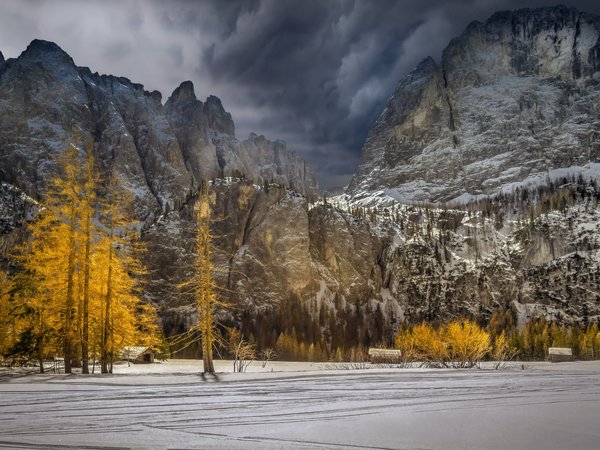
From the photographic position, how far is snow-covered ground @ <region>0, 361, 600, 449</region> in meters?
7.53

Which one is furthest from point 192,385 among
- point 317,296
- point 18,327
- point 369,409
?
point 317,296

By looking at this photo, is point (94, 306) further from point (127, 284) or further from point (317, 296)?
point (317, 296)

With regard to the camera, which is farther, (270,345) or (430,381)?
(270,345)

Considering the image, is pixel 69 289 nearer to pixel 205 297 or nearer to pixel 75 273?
pixel 75 273

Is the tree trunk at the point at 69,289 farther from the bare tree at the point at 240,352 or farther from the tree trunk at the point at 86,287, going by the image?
the bare tree at the point at 240,352

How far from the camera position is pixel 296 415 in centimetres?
934

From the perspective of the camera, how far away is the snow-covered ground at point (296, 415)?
7531 mm

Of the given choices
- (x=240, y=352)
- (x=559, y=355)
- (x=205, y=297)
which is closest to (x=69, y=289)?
(x=205, y=297)

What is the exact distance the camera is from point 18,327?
33.2 m

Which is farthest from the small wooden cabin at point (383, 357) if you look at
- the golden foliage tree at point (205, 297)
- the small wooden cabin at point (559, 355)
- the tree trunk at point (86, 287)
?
the tree trunk at point (86, 287)

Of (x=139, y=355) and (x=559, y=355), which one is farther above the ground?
(x=139, y=355)

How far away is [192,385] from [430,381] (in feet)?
23.8

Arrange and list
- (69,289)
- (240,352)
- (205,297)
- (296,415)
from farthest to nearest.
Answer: (240,352), (205,297), (69,289), (296,415)

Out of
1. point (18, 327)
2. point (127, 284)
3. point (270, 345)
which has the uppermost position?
point (127, 284)
